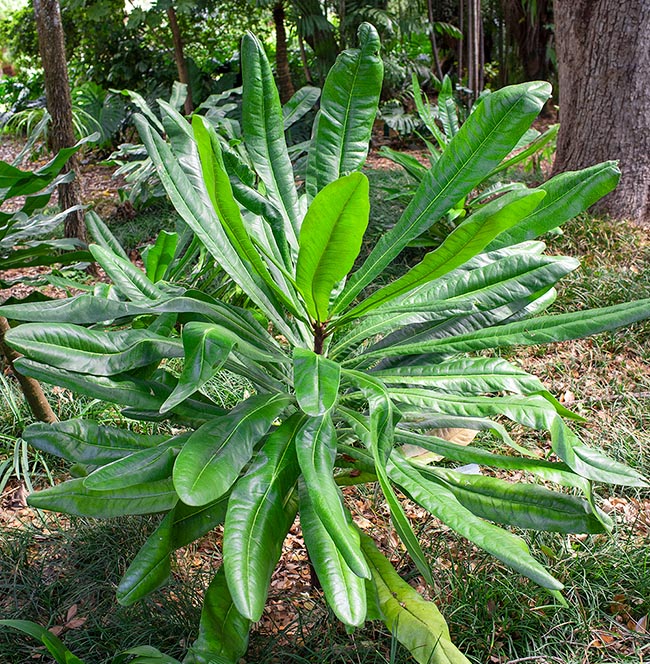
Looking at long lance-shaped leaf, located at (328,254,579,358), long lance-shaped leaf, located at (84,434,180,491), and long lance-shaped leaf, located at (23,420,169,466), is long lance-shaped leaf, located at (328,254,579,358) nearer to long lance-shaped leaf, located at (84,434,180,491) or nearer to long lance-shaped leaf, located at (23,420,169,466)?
long lance-shaped leaf, located at (84,434,180,491)

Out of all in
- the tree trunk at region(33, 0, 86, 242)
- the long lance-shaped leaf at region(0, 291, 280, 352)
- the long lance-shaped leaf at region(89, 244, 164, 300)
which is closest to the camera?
the long lance-shaped leaf at region(0, 291, 280, 352)

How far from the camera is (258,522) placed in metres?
1.26

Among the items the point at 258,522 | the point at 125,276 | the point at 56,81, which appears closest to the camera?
the point at 258,522

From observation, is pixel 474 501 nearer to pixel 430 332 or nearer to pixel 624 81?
pixel 430 332

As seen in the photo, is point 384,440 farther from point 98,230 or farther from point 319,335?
point 98,230

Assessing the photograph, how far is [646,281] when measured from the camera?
3.47 meters

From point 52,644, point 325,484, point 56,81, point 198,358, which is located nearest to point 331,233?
point 198,358

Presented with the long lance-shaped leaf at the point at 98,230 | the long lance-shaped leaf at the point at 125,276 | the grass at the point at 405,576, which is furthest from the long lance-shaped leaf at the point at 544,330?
the long lance-shaped leaf at the point at 98,230

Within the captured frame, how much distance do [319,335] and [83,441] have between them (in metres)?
0.61

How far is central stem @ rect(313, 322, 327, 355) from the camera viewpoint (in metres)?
1.50

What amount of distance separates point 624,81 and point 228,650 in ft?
12.7

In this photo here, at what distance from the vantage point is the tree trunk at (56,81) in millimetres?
3510

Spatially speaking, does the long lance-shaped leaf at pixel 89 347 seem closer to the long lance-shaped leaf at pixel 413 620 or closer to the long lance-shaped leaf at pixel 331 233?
the long lance-shaped leaf at pixel 331 233

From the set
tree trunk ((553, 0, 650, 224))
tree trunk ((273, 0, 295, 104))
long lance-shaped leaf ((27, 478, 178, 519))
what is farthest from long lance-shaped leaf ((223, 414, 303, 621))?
tree trunk ((273, 0, 295, 104))
